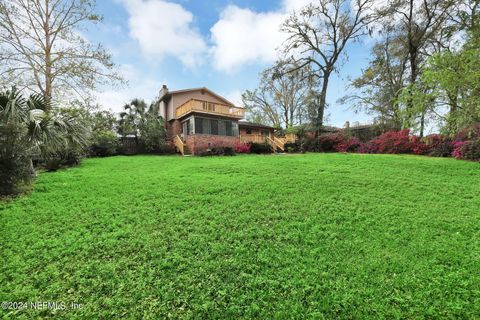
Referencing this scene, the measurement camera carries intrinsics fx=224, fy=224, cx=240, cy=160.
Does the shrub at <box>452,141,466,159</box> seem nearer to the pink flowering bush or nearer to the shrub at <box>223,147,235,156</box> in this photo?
the pink flowering bush

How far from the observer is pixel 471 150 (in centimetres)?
1093

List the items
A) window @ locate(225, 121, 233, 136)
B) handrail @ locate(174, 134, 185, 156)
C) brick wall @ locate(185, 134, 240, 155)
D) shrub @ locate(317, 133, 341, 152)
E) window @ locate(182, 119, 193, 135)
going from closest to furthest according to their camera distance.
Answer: brick wall @ locate(185, 134, 240, 155), handrail @ locate(174, 134, 185, 156), window @ locate(182, 119, 193, 135), shrub @ locate(317, 133, 341, 152), window @ locate(225, 121, 233, 136)

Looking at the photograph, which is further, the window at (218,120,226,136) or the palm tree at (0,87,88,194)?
the window at (218,120,226,136)

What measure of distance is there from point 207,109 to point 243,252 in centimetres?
1589

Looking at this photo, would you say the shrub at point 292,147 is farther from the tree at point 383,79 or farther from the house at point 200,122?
the tree at point 383,79

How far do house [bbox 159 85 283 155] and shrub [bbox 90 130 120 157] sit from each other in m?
4.42

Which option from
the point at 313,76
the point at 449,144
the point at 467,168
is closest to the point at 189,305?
the point at 467,168

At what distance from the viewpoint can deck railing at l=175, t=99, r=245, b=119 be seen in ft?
57.0

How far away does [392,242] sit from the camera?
3.78 meters

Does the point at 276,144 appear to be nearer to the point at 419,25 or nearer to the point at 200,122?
the point at 200,122

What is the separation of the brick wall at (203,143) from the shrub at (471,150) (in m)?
13.4

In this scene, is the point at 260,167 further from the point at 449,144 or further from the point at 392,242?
the point at 449,144

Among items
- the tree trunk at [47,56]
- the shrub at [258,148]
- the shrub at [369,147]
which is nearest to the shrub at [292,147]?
the shrub at [258,148]

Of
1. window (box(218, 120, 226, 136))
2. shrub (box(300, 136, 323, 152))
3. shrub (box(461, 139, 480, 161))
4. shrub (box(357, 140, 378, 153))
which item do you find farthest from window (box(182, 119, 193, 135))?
shrub (box(461, 139, 480, 161))
